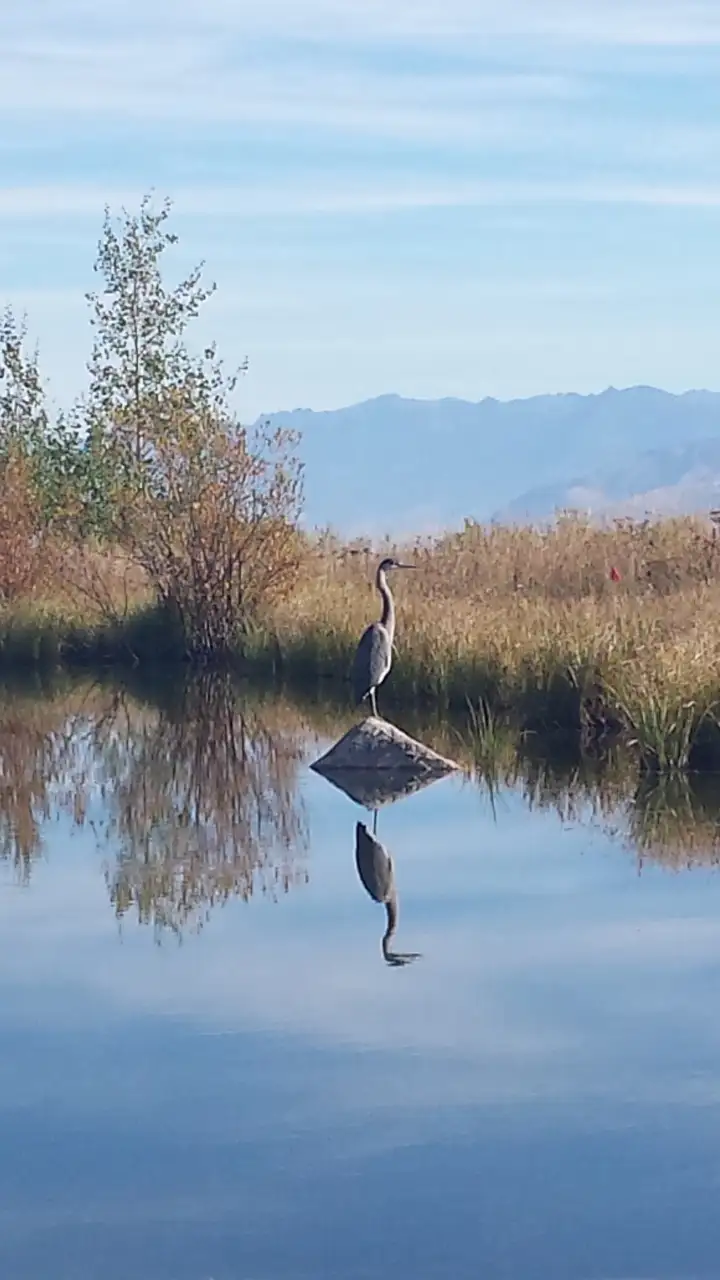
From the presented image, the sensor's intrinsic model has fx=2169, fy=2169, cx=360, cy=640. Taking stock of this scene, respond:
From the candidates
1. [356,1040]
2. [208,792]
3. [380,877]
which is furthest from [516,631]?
[356,1040]

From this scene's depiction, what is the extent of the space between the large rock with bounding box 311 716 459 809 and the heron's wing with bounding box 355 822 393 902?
4.42 ft

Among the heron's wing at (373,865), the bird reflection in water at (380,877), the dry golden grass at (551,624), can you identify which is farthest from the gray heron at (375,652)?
the heron's wing at (373,865)

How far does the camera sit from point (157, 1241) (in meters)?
5.77

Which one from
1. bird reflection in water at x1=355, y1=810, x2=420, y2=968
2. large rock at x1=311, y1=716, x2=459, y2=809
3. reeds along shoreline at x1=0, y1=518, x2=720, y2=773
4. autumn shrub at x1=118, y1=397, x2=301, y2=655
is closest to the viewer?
bird reflection in water at x1=355, y1=810, x2=420, y2=968

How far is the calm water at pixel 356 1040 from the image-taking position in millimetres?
5816

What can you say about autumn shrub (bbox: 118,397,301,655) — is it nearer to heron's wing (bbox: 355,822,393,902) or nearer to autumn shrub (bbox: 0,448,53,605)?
autumn shrub (bbox: 0,448,53,605)

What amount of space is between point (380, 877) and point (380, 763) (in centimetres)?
278

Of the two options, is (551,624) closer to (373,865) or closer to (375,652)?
(375,652)

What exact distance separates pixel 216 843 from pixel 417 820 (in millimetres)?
1163

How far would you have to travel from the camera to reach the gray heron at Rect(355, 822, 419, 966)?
8781 mm

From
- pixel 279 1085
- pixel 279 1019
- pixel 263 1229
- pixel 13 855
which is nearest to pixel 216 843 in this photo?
pixel 13 855

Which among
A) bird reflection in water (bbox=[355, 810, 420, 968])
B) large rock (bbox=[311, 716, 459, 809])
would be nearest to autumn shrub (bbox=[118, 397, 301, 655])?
large rock (bbox=[311, 716, 459, 809])

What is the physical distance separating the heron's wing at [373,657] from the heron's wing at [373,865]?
311cm

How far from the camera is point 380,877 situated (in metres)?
10.3
